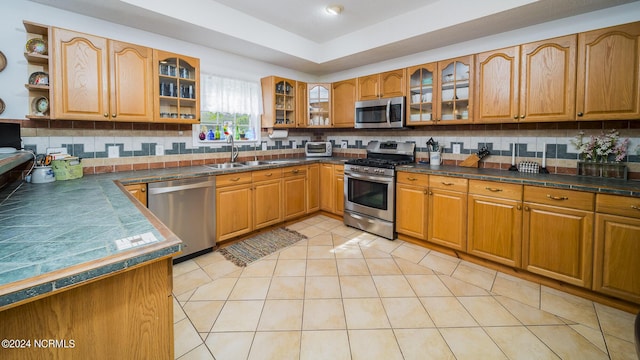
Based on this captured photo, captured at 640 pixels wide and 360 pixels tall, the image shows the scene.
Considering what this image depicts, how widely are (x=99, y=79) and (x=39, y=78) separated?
18.5 inches

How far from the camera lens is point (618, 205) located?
214 centimetres

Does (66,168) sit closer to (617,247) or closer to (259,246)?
(259,246)

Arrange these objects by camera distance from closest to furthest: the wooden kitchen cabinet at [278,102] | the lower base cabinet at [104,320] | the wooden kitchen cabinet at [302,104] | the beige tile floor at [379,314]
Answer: the lower base cabinet at [104,320], the beige tile floor at [379,314], the wooden kitchen cabinet at [278,102], the wooden kitchen cabinet at [302,104]

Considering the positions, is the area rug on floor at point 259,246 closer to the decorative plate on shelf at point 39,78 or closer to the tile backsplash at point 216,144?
the tile backsplash at point 216,144

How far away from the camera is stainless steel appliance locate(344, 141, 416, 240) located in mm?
3586

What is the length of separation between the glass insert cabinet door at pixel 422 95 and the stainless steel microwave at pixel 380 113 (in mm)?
125

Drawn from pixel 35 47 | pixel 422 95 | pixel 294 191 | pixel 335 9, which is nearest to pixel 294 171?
pixel 294 191

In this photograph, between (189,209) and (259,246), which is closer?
(189,209)

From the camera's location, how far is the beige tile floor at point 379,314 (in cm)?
180

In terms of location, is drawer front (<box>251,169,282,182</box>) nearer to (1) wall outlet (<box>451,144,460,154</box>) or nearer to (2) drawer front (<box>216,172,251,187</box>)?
(2) drawer front (<box>216,172,251,187</box>)

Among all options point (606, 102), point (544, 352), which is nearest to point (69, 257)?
point (544, 352)

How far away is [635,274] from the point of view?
2.10 metres

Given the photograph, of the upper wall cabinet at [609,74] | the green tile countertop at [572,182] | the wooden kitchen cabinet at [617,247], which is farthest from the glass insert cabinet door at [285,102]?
the wooden kitchen cabinet at [617,247]

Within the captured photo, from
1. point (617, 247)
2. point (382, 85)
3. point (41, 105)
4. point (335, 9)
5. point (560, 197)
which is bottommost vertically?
point (617, 247)
